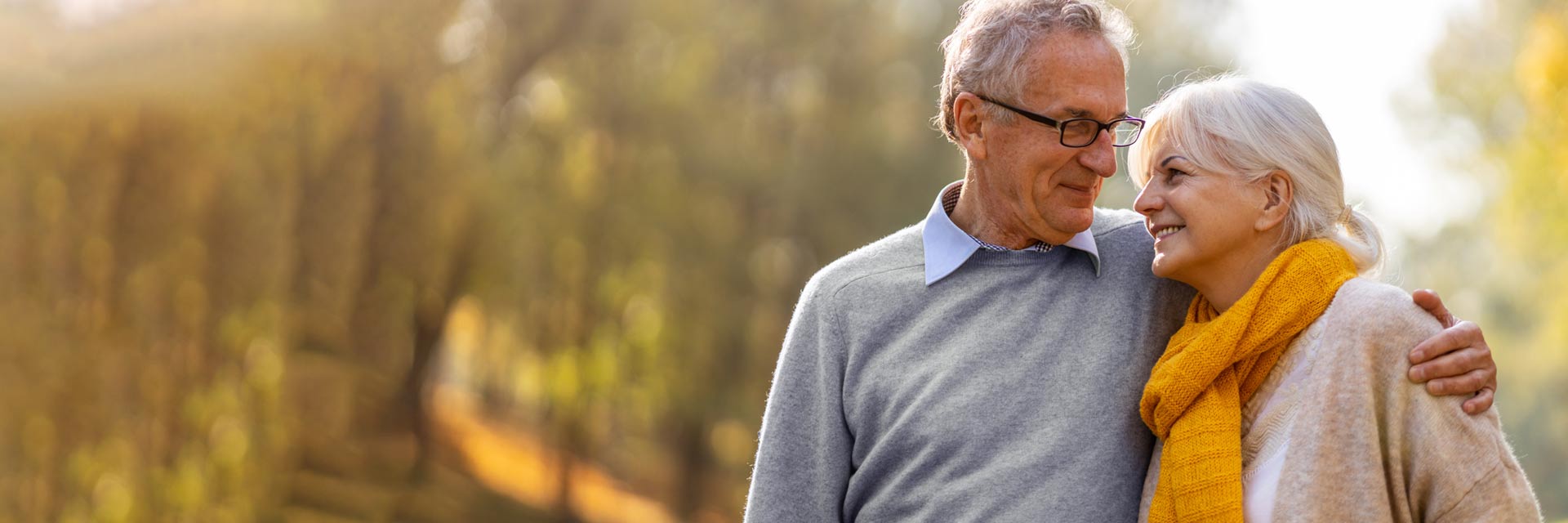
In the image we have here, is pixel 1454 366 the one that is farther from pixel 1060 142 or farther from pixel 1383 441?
pixel 1060 142

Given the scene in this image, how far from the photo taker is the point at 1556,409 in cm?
1593

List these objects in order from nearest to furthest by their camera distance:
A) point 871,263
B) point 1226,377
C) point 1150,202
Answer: point 1226,377
point 1150,202
point 871,263

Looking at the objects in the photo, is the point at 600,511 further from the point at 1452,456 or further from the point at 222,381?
the point at 1452,456

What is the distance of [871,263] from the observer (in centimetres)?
266

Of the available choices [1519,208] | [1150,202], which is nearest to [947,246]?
[1150,202]

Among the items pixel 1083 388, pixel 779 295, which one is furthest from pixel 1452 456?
pixel 779 295

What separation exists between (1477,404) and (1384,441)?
0.14m

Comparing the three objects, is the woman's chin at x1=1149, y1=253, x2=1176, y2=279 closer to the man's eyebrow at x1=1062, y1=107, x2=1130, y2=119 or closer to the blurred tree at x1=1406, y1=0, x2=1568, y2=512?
the man's eyebrow at x1=1062, y1=107, x2=1130, y2=119

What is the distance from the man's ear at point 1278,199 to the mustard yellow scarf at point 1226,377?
0.06 m

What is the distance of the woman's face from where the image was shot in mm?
2307

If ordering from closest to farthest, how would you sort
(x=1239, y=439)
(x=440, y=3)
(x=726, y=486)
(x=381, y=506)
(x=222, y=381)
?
1. (x=1239, y=439)
2. (x=222, y=381)
3. (x=440, y=3)
4. (x=381, y=506)
5. (x=726, y=486)

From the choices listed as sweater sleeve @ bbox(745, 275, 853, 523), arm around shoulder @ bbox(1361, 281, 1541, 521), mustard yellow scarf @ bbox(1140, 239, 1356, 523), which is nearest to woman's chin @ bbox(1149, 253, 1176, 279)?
mustard yellow scarf @ bbox(1140, 239, 1356, 523)

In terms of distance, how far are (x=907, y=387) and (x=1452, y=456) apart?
895 mm

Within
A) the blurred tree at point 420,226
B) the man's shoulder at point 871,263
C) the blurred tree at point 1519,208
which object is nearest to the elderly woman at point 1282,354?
the man's shoulder at point 871,263
